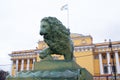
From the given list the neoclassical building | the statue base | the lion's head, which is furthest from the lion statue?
the neoclassical building

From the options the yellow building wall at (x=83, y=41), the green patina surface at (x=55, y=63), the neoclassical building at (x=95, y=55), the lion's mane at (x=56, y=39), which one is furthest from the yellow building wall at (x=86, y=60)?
the lion's mane at (x=56, y=39)

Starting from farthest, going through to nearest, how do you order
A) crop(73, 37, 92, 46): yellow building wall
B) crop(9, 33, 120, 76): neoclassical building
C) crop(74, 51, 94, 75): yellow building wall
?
1. crop(73, 37, 92, 46): yellow building wall
2. crop(74, 51, 94, 75): yellow building wall
3. crop(9, 33, 120, 76): neoclassical building

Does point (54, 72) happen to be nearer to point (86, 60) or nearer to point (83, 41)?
point (83, 41)

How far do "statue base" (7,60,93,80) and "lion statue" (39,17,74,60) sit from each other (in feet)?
2.06

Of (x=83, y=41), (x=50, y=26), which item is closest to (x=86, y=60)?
(x=83, y=41)

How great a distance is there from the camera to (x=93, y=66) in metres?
36.6

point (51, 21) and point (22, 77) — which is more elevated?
point (51, 21)

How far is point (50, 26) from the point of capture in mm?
7227

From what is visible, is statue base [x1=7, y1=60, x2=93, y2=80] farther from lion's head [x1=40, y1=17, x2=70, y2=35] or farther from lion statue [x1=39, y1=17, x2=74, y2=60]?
lion's head [x1=40, y1=17, x2=70, y2=35]

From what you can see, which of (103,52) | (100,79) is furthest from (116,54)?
(100,79)

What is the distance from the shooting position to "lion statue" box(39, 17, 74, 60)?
716 centimetres

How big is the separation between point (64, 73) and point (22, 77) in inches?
48.4

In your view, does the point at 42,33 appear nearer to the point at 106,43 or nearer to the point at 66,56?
the point at 66,56

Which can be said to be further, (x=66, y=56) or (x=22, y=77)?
(x=66, y=56)
